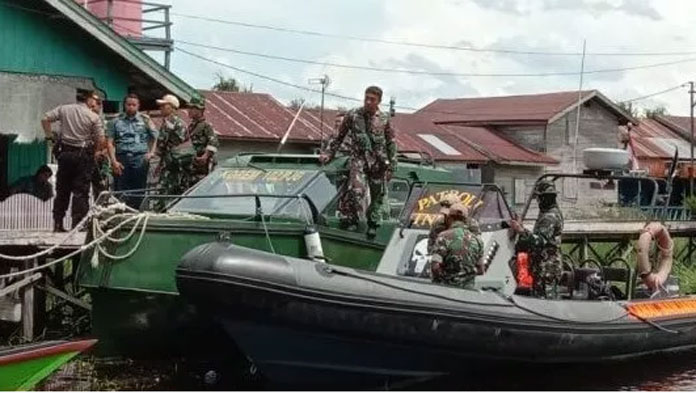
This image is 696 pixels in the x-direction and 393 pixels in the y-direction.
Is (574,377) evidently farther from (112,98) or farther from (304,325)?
(112,98)

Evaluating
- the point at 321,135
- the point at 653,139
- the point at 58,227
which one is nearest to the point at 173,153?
the point at 58,227

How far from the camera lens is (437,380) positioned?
34.1 ft

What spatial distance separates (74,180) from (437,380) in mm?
4247

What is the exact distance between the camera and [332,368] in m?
9.65

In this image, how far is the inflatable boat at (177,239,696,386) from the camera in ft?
29.5

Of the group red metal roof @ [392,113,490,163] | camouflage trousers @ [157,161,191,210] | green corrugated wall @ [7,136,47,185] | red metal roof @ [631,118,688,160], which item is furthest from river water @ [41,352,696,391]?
red metal roof @ [631,118,688,160]

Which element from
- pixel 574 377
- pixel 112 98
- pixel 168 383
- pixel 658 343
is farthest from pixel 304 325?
pixel 112 98

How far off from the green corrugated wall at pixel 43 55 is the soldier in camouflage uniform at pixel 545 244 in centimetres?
710

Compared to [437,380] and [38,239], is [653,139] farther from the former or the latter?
[38,239]

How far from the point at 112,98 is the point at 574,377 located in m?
7.95

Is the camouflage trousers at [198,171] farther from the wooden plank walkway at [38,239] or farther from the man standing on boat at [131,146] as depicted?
the wooden plank walkway at [38,239]

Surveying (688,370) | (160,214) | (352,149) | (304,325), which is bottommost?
(688,370)

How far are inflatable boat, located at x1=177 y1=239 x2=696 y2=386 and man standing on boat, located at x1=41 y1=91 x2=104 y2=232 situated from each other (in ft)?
8.80

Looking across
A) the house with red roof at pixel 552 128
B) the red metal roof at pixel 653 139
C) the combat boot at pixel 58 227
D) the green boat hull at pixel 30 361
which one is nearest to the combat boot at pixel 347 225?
the combat boot at pixel 58 227
